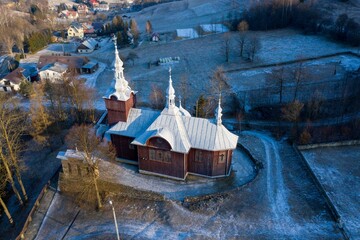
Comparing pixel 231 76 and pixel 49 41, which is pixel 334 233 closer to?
pixel 231 76

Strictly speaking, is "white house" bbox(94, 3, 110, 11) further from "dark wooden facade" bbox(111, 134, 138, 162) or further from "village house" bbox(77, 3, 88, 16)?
"dark wooden facade" bbox(111, 134, 138, 162)

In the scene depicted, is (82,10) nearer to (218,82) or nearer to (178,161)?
(218,82)

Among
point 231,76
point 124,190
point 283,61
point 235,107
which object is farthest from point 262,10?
point 124,190

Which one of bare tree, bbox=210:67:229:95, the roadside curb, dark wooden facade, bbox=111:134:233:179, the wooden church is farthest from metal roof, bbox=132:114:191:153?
bare tree, bbox=210:67:229:95

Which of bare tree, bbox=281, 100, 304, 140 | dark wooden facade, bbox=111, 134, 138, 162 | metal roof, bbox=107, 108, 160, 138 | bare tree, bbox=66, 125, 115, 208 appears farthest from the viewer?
bare tree, bbox=281, 100, 304, 140

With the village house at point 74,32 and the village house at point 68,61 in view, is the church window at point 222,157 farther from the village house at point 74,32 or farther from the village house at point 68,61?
the village house at point 74,32

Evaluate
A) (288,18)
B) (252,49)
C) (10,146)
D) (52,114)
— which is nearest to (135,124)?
(10,146)
